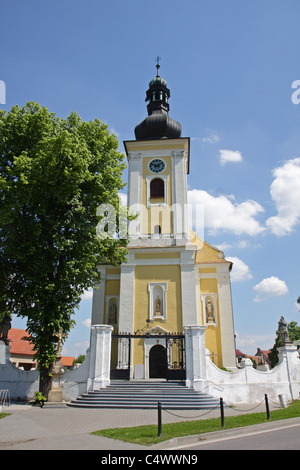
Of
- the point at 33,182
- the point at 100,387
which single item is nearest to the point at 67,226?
the point at 33,182

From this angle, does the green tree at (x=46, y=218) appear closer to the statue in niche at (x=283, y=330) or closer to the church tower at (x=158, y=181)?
the church tower at (x=158, y=181)

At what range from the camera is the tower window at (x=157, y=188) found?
2722cm

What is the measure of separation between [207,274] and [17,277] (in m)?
14.3

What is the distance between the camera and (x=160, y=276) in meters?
23.7

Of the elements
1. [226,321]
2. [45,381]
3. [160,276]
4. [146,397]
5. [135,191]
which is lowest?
[146,397]

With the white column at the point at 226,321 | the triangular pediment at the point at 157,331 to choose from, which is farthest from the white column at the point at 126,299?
the white column at the point at 226,321

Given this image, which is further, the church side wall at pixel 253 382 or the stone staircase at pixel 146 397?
the church side wall at pixel 253 382

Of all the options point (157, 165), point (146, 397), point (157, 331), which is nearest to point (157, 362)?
point (157, 331)

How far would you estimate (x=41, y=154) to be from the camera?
1556cm

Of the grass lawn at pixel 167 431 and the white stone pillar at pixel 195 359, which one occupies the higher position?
the white stone pillar at pixel 195 359

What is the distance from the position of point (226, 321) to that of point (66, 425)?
16658 millimetres

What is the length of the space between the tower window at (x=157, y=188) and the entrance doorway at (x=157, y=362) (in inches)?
442

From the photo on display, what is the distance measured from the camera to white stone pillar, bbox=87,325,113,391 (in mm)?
16125

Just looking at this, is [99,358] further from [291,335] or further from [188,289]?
[291,335]
